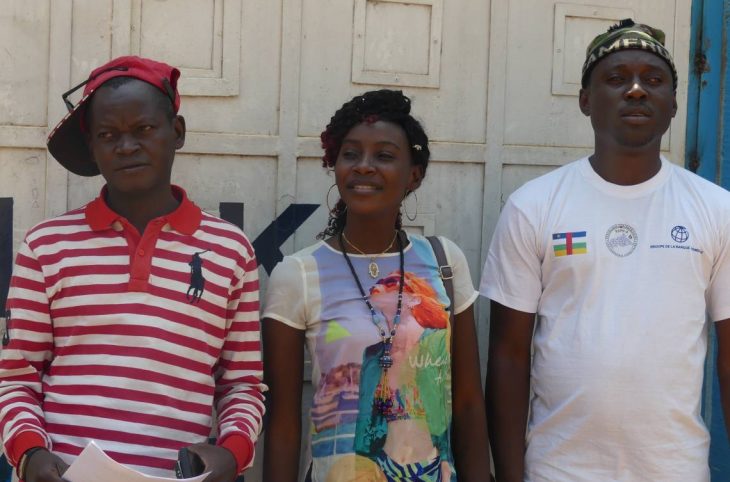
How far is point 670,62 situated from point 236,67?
1484 millimetres

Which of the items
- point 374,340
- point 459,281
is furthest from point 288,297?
point 459,281

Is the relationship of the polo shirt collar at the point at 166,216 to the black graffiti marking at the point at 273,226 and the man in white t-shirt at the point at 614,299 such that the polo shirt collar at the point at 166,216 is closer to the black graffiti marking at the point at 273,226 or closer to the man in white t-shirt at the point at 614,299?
the black graffiti marking at the point at 273,226

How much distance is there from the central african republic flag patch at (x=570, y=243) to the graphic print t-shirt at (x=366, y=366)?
0.39 m

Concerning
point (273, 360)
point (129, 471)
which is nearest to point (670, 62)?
point (273, 360)

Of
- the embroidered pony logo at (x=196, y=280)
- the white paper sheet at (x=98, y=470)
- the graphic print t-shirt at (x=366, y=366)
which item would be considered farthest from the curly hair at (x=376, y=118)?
the white paper sheet at (x=98, y=470)

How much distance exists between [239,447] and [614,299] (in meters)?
1.22

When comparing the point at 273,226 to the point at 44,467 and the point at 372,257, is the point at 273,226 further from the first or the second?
the point at 44,467

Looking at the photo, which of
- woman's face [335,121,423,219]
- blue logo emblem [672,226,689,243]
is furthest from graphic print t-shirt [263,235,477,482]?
blue logo emblem [672,226,689,243]

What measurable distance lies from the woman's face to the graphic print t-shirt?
0.18 m

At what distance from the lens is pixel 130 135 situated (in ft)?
8.36

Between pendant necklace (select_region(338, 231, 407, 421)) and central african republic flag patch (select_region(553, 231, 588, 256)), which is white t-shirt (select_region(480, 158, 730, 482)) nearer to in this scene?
central african republic flag patch (select_region(553, 231, 588, 256))

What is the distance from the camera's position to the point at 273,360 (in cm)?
279

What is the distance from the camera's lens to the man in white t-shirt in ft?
9.29

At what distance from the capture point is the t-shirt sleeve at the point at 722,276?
293 cm
